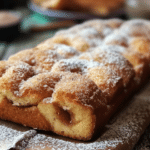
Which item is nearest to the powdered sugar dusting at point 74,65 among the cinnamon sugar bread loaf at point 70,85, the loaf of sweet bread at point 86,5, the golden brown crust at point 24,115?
the cinnamon sugar bread loaf at point 70,85

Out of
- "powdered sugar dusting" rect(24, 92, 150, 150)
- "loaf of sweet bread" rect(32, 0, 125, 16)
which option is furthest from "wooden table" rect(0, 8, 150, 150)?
"powdered sugar dusting" rect(24, 92, 150, 150)

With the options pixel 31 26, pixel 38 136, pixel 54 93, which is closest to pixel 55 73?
pixel 54 93

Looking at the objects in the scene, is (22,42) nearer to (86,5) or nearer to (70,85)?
(86,5)

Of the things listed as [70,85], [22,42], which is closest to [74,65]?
[70,85]

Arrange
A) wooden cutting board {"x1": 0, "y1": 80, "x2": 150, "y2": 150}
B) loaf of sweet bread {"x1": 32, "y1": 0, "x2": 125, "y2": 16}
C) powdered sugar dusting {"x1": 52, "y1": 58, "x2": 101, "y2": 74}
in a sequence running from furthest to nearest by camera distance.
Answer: loaf of sweet bread {"x1": 32, "y1": 0, "x2": 125, "y2": 16}, powdered sugar dusting {"x1": 52, "y1": 58, "x2": 101, "y2": 74}, wooden cutting board {"x1": 0, "y1": 80, "x2": 150, "y2": 150}

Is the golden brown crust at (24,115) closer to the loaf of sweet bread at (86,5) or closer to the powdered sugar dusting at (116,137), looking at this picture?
the powdered sugar dusting at (116,137)

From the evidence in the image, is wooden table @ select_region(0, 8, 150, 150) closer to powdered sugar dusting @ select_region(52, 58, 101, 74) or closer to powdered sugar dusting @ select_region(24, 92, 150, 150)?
powdered sugar dusting @ select_region(52, 58, 101, 74)
